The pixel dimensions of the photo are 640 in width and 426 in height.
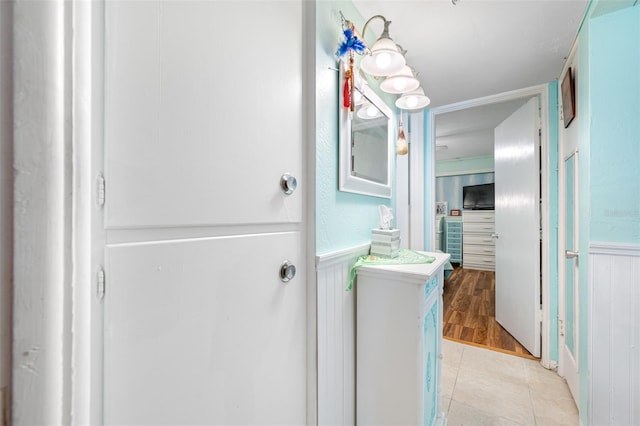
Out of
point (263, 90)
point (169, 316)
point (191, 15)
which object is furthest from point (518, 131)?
point (169, 316)

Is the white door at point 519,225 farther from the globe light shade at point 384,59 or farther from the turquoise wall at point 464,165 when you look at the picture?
the turquoise wall at point 464,165

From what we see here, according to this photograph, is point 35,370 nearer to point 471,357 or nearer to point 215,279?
point 215,279

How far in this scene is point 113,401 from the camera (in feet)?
1.62

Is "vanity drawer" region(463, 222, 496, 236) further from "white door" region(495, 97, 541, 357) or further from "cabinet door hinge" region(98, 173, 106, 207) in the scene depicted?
"cabinet door hinge" region(98, 173, 106, 207)

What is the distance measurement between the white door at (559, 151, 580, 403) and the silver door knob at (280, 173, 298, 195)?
1895 mm

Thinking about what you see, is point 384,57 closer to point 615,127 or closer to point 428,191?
point 615,127

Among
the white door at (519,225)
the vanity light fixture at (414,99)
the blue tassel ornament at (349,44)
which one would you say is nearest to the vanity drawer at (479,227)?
the white door at (519,225)

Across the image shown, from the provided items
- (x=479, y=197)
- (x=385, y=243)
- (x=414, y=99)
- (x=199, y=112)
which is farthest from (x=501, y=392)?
(x=479, y=197)

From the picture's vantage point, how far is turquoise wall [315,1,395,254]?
1.01m

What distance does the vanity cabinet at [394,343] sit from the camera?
1.07 metres

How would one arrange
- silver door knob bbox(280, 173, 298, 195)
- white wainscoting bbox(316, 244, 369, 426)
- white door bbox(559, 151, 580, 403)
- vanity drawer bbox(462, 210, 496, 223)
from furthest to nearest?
1. vanity drawer bbox(462, 210, 496, 223)
2. white door bbox(559, 151, 580, 403)
3. white wainscoting bbox(316, 244, 369, 426)
4. silver door knob bbox(280, 173, 298, 195)

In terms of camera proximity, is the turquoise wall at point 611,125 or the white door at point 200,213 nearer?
the white door at point 200,213

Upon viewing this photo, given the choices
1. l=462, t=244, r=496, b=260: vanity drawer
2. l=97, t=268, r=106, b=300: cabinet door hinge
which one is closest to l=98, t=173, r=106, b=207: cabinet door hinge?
l=97, t=268, r=106, b=300: cabinet door hinge

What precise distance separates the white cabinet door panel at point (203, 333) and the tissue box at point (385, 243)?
0.58 m
